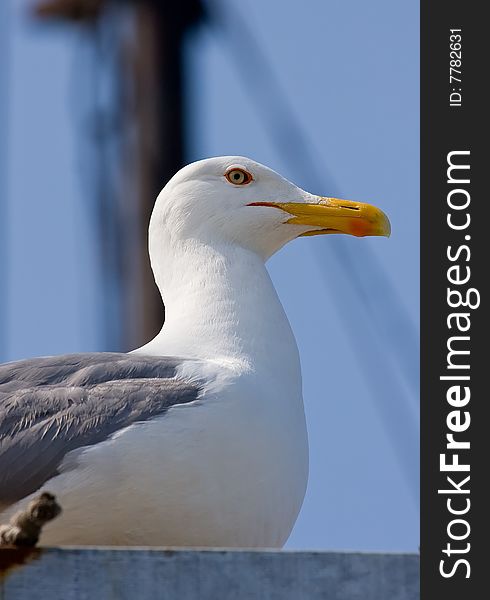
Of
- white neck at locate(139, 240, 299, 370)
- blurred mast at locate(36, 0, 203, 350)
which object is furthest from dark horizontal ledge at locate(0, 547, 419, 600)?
blurred mast at locate(36, 0, 203, 350)

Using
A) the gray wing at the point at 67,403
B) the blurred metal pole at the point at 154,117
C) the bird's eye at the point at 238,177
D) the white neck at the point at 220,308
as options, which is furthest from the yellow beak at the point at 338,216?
the blurred metal pole at the point at 154,117

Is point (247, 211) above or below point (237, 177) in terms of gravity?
below

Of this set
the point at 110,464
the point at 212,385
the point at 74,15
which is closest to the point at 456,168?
the point at 212,385

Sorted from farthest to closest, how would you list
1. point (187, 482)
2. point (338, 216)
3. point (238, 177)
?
1. point (238, 177)
2. point (338, 216)
3. point (187, 482)

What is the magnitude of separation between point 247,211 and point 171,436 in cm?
132

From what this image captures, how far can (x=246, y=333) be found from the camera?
5.72 m

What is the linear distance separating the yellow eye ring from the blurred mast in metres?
3.38

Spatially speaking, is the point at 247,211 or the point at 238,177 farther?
the point at 238,177

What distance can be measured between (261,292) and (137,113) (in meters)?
4.58

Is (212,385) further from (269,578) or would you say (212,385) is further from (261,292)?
(269,578)

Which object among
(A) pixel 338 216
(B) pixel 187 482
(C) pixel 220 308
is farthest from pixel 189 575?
(A) pixel 338 216

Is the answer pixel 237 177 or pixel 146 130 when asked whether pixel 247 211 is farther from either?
pixel 146 130

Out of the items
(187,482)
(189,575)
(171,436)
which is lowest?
(189,575)

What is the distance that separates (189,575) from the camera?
13.4ft
